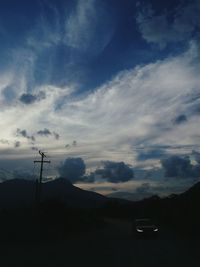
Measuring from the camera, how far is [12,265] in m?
14.1

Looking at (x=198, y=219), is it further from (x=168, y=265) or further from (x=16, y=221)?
(x=168, y=265)

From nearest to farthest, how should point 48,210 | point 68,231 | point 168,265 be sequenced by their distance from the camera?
1. point 168,265
2. point 68,231
3. point 48,210

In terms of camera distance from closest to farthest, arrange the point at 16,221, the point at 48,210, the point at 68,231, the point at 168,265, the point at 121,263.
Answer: the point at 168,265 < the point at 121,263 < the point at 16,221 < the point at 68,231 < the point at 48,210

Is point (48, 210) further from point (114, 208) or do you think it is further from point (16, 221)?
point (114, 208)

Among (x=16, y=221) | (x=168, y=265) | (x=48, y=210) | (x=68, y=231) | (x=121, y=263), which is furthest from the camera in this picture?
(x=48, y=210)

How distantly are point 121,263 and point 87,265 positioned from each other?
130cm

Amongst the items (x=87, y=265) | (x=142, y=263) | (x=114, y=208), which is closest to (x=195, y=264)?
(x=142, y=263)

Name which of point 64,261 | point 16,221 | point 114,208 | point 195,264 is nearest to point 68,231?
point 16,221

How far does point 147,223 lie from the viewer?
33.6 metres

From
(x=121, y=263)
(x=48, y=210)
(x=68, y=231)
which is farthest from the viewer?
(x=48, y=210)

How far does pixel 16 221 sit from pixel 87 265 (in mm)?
19912

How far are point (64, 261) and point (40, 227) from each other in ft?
62.0

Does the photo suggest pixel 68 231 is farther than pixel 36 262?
Yes

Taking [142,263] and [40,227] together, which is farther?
[40,227]
